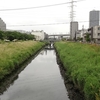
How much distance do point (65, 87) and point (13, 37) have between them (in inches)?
2098

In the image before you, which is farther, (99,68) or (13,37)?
(13,37)

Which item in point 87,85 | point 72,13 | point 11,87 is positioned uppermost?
point 72,13

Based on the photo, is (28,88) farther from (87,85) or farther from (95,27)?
(95,27)

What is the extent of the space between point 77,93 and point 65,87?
1.70 m

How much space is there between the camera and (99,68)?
9586 mm

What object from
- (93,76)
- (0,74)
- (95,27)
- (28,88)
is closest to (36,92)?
(28,88)

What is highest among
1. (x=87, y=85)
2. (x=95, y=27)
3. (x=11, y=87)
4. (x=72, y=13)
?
(x=72, y=13)

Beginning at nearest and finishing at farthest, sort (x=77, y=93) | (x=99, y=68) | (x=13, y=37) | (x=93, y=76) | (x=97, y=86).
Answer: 1. (x=97, y=86)
2. (x=93, y=76)
3. (x=99, y=68)
4. (x=77, y=93)
5. (x=13, y=37)

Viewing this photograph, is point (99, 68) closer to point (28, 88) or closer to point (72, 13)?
point (28, 88)

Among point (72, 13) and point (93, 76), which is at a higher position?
point (72, 13)

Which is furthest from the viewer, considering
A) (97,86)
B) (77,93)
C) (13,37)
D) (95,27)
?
(95,27)

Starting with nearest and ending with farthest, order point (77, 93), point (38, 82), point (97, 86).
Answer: point (97, 86), point (77, 93), point (38, 82)

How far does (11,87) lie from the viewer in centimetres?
1214

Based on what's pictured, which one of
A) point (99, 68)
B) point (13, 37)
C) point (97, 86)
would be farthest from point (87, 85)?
point (13, 37)
